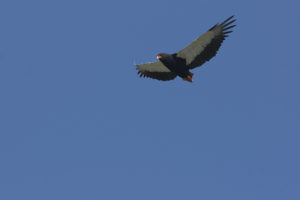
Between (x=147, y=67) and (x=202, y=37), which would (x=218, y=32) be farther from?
(x=147, y=67)

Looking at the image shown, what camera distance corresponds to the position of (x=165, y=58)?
4075 cm

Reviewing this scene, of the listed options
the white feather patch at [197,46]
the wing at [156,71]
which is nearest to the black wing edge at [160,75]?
the wing at [156,71]

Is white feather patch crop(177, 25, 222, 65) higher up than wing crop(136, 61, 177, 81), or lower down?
lower down

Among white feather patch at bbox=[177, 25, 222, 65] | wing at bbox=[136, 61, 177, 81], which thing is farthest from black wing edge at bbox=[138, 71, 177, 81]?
white feather patch at bbox=[177, 25, 222, 65]

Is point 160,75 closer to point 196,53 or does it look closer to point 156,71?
point 156,71

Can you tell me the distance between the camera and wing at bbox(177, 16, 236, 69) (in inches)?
1603

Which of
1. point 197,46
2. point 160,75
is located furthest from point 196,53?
point 160,75

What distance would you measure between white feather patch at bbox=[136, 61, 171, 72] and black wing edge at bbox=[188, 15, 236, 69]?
8.76 ft

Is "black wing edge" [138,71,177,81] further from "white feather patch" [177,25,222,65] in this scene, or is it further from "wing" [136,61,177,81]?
"white feather patch" [177,25,222,65]

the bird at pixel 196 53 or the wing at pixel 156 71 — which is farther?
the wing at pixel 156 71

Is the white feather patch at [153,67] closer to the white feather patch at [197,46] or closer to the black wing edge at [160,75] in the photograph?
the black wing edge at [160,75]

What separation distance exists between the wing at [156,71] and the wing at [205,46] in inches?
98.1

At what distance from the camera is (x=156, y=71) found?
44.6 meters

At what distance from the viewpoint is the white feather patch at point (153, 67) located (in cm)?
4394
